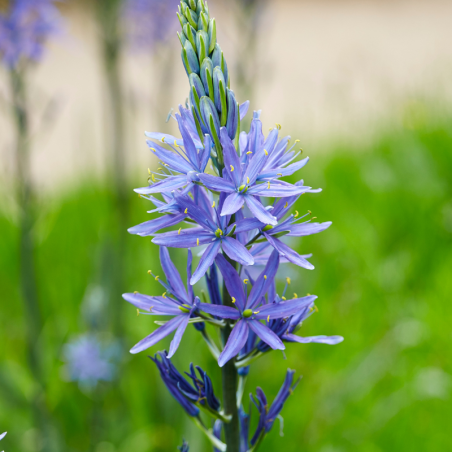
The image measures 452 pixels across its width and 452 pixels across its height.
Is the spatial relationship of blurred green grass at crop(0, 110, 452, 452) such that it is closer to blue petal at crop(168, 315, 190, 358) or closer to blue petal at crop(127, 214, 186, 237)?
blue petal at crop(168, 315, 190, 358)

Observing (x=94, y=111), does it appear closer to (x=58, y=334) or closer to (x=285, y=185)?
(x=58, y=334)

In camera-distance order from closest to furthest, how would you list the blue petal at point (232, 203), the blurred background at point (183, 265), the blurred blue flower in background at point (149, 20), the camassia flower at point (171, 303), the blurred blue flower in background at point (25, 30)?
the blue petal at point (232, 203) → the camassia flower at point (171, 303) → the blurred blue flower in background at point (25, 30) → the blurred background at point (183, 265) → the blurred blue flower in background at point (149, 20)

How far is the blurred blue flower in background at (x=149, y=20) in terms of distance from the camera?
3658mm

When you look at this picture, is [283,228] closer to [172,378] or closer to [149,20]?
[172,378]

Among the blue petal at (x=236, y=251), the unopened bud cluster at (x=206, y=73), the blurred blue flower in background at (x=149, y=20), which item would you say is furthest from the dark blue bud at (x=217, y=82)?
the blurred blue flower in background at (x=149, y=20)

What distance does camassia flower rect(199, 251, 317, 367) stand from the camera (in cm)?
116

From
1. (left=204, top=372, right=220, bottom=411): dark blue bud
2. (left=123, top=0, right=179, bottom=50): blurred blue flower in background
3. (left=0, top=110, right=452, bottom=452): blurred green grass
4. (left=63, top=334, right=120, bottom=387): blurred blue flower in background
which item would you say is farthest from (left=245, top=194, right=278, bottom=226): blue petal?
(left=123, top=0, right=179, bottom=50): blurred blue flower in background

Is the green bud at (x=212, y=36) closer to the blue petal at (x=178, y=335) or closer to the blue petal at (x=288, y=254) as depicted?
the blue petal at (x=288, y=254)

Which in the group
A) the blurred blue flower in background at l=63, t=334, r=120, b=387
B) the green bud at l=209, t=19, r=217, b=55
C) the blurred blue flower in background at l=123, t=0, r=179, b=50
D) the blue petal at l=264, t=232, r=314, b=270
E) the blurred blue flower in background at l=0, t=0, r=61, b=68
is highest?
the blurred blue flower in background at l=123, t=0, r=179, b=50

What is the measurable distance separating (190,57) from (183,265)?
2118mm

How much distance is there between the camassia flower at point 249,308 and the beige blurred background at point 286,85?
5.86 ft

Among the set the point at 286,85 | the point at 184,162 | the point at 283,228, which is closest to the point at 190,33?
the point at 184,162

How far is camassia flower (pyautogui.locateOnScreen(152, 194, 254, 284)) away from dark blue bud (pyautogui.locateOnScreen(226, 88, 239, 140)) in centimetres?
17

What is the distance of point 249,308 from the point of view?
→ 4.01ft
